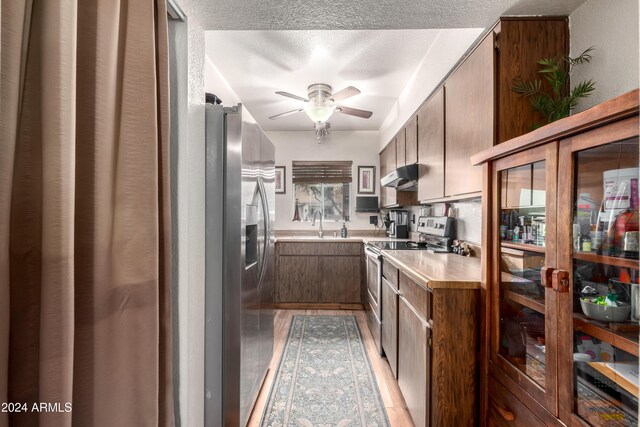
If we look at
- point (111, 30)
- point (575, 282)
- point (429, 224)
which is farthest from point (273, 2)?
point (429, 224)

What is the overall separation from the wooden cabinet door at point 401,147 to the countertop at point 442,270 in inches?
52.9

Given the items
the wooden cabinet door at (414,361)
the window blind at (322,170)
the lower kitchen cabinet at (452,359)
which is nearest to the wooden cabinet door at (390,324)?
the wooden cabinet door at (414,361)

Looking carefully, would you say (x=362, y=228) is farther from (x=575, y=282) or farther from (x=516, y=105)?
(x=575, y=282)

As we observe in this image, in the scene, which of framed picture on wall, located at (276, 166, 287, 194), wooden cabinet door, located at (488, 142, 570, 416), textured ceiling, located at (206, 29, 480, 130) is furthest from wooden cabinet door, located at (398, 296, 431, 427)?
framed picture on wall, located at (276, 166, 287, 194)

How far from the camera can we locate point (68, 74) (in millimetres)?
621

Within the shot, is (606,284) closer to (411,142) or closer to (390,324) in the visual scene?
(390,324)

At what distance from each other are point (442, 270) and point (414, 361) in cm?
53

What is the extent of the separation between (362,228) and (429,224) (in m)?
1.88

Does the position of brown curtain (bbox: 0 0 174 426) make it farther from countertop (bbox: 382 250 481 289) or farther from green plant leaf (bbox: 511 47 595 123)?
green plant leaf (bbox: 511 47 595 123)

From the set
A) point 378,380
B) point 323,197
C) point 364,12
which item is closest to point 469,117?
point 364,12

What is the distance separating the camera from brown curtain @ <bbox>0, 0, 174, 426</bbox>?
0.59 meters

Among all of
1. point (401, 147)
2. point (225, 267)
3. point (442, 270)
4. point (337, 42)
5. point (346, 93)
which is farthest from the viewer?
point (401, 147)

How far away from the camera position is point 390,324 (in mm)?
2299

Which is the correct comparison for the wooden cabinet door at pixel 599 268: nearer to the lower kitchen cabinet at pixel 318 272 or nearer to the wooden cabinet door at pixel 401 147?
the wooden cabinet door at pixel 401 147
